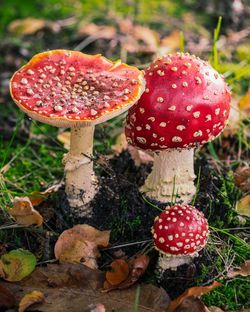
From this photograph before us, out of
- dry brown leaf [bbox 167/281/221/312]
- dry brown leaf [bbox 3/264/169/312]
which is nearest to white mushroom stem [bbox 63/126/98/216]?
dry brown leaf [bbox 3/264/169/312]

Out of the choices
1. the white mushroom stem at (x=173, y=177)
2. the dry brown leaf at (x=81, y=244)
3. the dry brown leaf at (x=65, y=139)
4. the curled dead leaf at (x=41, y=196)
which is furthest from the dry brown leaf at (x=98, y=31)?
the dry brown leaf at (x=81, y=244)

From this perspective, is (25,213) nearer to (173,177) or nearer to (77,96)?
(77,96)

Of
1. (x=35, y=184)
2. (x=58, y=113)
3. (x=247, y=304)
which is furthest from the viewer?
(x=35, y=184)

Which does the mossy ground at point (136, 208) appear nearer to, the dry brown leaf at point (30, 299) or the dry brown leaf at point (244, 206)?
the dry brown leaf at point (244, 206)

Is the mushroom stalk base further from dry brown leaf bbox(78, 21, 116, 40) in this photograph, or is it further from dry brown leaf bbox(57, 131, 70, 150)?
dry brown leaf bbox(78, 21, 116, 40)

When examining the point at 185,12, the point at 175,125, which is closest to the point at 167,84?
the point at 175,125

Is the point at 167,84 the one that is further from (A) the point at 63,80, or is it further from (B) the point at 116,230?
(B) the point at 116,230
